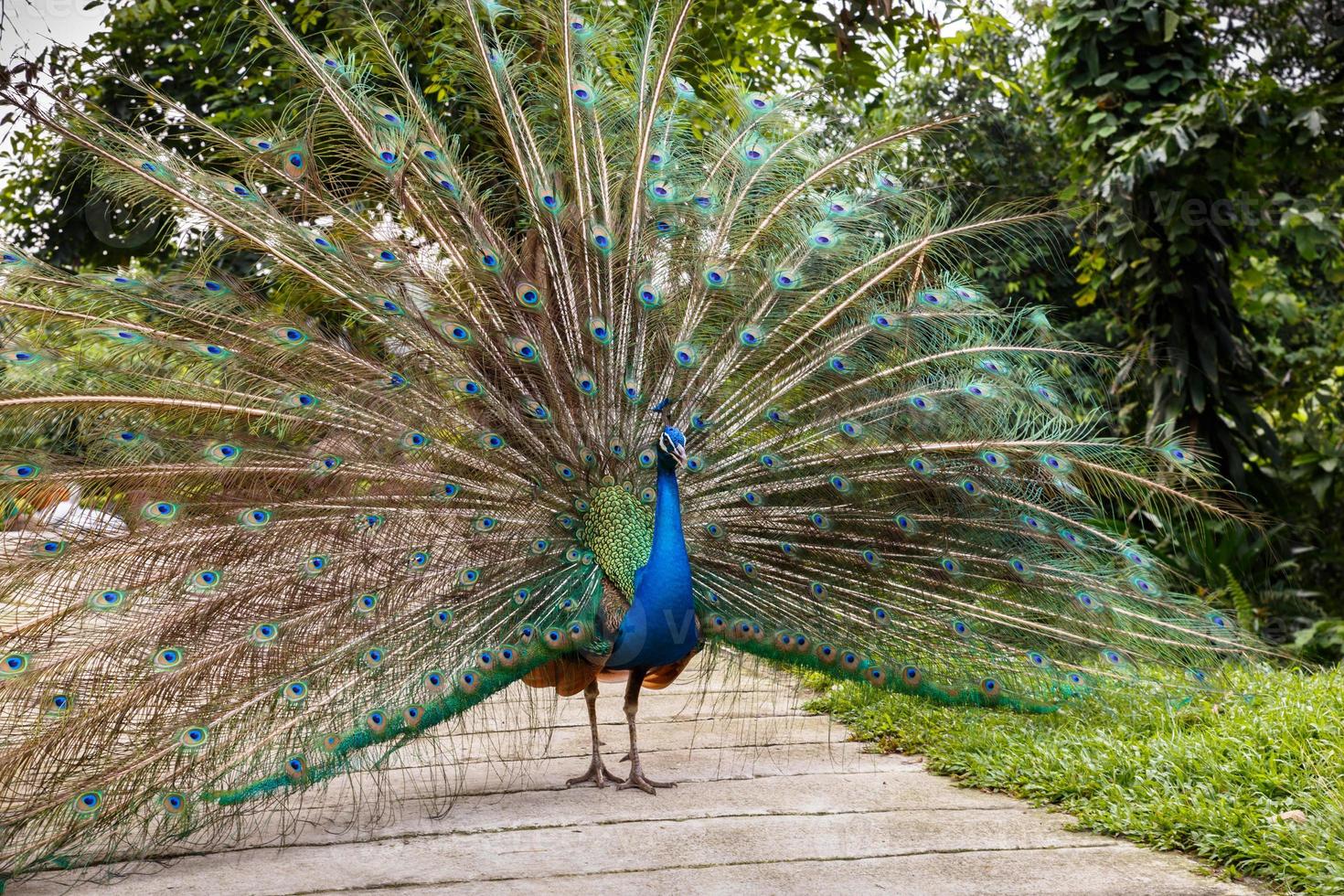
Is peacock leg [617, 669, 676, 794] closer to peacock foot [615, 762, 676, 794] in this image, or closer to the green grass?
peacock foot [615, 762, 676, 794]

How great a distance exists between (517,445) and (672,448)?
0.72 metres

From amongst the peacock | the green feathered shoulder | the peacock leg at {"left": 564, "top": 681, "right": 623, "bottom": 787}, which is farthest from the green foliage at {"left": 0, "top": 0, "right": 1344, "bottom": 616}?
the peacock leg at {"left": 564, "top": 681, "right": 623, "bottom": 787}

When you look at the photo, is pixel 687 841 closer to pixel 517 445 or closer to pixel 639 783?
pixel 639 783

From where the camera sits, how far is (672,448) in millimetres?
4605

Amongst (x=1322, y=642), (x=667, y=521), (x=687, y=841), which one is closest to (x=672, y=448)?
(x=667, y=521)

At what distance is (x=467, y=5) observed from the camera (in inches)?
202

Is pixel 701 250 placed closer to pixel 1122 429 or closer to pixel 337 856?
pixel 337 856

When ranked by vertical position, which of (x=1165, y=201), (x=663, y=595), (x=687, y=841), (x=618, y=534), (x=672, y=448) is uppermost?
(x=1165, y=201)

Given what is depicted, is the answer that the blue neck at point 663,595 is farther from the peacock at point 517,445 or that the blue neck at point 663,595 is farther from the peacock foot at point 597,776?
the peacock foot at point 597,776

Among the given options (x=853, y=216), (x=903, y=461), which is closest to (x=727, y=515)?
(x=903, y=461)

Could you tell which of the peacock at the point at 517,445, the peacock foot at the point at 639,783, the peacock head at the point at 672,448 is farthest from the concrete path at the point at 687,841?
the peacock head at the point at 672,448

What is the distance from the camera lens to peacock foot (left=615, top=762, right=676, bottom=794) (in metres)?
5.14

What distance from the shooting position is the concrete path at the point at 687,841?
389 centimetres

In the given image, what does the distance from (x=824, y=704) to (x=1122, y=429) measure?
3.71 metres
